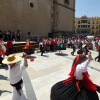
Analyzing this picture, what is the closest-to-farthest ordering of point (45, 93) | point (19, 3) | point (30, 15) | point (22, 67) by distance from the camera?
1. point (22, 67)
2. point (45, 93)
3. point (19, 3)
4. point (30, 15)

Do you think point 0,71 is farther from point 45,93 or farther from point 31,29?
point 31,29

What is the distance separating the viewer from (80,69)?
351 centimetres

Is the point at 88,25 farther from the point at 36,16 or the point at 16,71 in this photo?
the point at 16,71

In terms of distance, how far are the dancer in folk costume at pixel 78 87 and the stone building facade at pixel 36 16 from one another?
49.4 ft

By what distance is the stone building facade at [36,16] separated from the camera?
715 inches

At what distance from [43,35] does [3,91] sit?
1882cm

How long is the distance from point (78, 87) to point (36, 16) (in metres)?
19.6

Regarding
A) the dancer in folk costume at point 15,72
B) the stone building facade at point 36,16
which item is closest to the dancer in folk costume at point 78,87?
the dancer in folk costume at point 15,72

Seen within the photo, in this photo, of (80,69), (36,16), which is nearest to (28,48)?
(80,69)

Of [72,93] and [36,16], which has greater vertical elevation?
[36,16]

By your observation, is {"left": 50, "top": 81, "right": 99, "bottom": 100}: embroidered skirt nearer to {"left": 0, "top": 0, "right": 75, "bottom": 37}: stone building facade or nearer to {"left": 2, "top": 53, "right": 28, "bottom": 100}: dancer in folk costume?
{"left": 2, "top": 53, "right": 28, "bottom": 100}: dancer in folk costume

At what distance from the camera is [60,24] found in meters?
28.3

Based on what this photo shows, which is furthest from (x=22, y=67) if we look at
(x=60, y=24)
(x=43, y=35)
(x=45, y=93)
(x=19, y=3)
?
(x=60, y=24)

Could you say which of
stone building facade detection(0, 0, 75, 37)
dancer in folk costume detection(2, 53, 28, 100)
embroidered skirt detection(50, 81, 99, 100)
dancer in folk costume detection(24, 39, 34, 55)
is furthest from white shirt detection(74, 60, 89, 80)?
stone building facade detection(0, 0, 75, 37)
